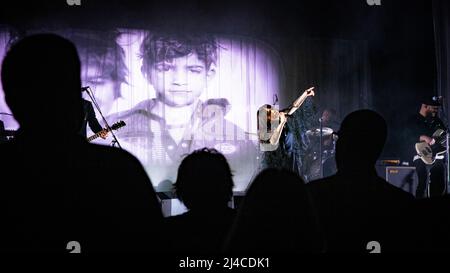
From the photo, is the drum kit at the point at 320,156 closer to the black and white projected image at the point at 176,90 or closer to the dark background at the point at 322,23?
the black and white projected image at the point at 176,90

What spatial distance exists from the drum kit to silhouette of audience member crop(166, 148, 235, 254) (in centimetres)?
462

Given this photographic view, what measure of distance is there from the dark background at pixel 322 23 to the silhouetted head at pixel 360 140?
585 centimetres

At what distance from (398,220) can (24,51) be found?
63.8 inches

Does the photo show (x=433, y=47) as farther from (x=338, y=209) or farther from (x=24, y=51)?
(x=24, y=51)

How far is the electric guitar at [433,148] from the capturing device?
5775 mm

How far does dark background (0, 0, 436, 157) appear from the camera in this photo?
7.30 m

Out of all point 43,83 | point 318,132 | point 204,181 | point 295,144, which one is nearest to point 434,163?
Answer: point 318,132

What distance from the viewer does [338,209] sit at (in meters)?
2.01

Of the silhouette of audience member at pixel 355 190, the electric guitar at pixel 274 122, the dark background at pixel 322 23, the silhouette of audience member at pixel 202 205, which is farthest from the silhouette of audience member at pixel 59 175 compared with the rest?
the dark background at pixel 322 23

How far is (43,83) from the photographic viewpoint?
1.51 m

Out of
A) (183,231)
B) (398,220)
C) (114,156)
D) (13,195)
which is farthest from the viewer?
(398,220)

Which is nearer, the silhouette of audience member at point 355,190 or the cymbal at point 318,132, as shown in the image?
the silhouette of audience member at point 355,190

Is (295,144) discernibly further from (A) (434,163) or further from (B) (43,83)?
(B) (43,83)
